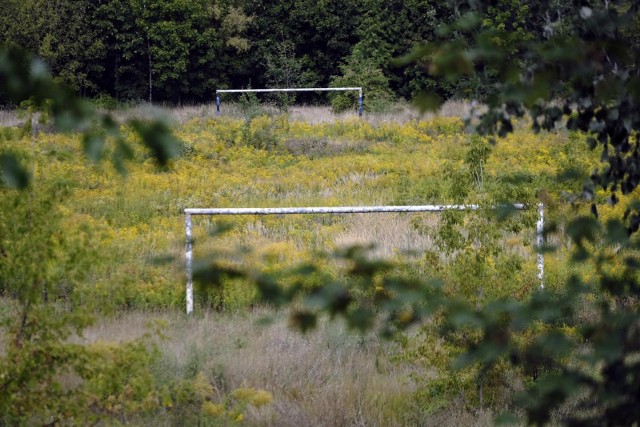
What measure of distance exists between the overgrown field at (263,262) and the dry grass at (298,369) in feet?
0.05

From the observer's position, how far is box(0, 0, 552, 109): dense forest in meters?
35.7

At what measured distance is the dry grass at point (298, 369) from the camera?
545cm

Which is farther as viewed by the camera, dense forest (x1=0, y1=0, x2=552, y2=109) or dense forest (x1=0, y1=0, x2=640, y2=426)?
dense forest (x1=0, y1=0, x2=552, y2=109)

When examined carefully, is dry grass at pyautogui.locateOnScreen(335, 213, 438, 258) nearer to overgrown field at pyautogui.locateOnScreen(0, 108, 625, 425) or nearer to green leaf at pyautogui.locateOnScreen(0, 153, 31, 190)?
overgrown field at pyautogui.locateOnScreen(0, 108, 625, 425)

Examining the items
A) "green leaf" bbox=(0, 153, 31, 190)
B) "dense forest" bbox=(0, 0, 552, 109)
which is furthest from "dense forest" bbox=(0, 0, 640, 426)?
"dense forest" bbox=(0, 0, 552, 109)

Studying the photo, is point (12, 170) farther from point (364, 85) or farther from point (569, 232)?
point (364, 85)

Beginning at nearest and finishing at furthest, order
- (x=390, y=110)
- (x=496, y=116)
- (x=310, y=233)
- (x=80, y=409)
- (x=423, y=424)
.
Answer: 1. (x=496, y=116)
2. (x=80, y=409)
3. (x=423, y=424)
4. (x=310, y=233)
5. (x=390, y=110)

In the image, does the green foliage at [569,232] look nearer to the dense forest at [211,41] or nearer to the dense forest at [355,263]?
the dense forest at [355,263]

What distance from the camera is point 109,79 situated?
1522 inches

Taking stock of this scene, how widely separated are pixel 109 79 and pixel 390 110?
17633 mm

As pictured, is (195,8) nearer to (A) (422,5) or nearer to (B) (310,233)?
(A) (422,5)

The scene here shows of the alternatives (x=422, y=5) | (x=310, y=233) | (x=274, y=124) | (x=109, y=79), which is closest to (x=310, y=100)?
(x=422, y=5)

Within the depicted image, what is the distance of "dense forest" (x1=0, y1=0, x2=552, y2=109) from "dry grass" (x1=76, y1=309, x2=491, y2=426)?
26.9 m

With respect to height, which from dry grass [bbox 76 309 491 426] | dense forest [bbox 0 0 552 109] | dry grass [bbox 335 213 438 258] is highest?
dense forest [bbox 0 0 552 109]
